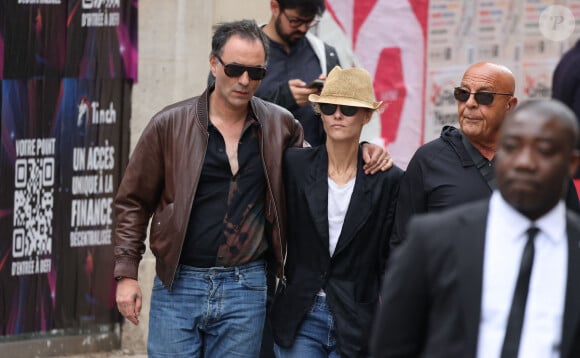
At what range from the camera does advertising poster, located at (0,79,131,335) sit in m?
7.45

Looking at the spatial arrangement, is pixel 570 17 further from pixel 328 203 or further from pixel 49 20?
pixel 328 203

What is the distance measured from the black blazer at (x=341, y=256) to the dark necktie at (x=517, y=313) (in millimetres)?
2136

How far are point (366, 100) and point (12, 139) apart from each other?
2.76 meters

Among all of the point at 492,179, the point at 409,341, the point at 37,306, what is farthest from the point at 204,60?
the point at 409,341

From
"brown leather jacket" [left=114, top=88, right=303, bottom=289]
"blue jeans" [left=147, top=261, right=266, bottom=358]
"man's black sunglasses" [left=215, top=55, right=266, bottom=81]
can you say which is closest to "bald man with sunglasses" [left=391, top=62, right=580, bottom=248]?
"brown leather jacket" [left=114, top=88, right=303, bottom=289]

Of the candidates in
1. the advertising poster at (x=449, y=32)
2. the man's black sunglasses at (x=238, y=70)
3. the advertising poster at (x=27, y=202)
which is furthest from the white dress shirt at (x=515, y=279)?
the advertising poster at (x=449, y=32)

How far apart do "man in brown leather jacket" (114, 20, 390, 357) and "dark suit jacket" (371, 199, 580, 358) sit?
7.24 ft

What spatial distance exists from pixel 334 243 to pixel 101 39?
309 centimetres

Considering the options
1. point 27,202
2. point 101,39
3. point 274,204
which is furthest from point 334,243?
point 101,39

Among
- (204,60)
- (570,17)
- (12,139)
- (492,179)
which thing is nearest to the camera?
(492,179)

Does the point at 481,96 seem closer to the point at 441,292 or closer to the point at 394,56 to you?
the point at 441,292

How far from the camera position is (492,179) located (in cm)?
502

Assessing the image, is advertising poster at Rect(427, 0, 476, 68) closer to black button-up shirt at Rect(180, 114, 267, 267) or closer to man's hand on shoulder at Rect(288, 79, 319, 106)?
man's hand on shoulder at Rect(288, 79, 319, 106)

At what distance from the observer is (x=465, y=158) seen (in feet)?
16.7
